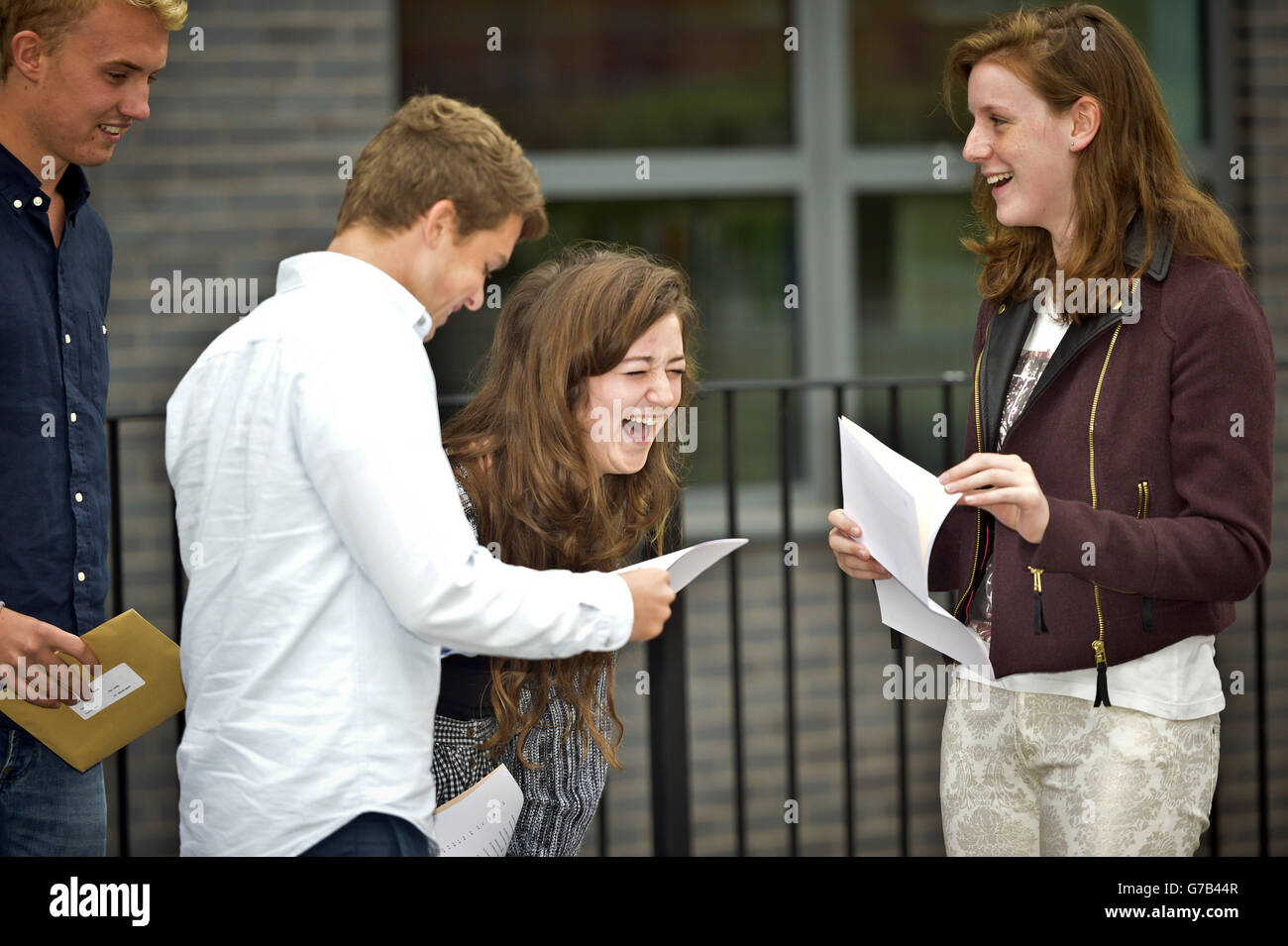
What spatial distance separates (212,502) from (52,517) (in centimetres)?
67

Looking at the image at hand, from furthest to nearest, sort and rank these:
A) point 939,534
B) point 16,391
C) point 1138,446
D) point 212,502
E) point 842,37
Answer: point 842,37 < point 939,534 < point 16,391 < point 1138,446 < point 212,502

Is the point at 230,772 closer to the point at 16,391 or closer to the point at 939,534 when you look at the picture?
the point at 16,391

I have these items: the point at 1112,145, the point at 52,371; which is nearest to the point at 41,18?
the point at 52,371

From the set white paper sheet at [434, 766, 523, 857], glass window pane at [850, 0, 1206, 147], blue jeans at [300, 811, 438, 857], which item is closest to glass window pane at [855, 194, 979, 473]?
glass window pane at [850, 0, 1206, 147]

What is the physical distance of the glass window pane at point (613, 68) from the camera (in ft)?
14.5

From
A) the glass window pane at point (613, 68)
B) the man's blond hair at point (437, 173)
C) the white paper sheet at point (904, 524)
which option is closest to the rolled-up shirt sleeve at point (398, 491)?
the man's blond hair at point (437, 173)

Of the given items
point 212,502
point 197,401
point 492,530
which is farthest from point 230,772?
point 492,530

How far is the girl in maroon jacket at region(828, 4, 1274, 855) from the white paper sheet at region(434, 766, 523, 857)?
74 centimetres

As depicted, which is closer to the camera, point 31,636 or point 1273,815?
point 31,636

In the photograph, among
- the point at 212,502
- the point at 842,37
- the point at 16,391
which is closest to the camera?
the point at 212,502

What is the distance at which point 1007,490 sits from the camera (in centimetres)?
183

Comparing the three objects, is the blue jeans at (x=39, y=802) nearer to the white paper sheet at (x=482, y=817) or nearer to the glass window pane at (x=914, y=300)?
the white paper sheet at (x=482, y=817)

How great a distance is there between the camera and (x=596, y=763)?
2.15 metres

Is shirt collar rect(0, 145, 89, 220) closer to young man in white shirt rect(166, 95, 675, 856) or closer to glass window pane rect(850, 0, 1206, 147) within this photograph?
young man in white shirt rect(166, 95, 675, 856)
